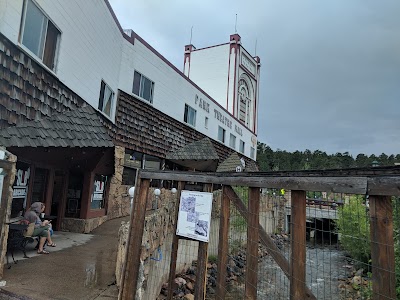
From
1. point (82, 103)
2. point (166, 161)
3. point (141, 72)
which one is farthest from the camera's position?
point (166, 161)

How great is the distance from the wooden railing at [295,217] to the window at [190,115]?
12.8m

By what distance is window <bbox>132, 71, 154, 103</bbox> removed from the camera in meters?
12.5

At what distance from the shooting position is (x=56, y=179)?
31.0 ft

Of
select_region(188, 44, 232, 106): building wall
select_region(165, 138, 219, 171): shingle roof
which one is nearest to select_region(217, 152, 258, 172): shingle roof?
select_region(165, 138, 219, 171): shingle roof

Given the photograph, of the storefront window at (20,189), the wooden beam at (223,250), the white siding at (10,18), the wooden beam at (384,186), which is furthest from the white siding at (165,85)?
the wooden beam at (384,186)

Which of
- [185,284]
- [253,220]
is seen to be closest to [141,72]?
[185,284]

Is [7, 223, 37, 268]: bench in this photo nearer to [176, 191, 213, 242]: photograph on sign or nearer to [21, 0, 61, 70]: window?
[21, 0, 61, 70]: window

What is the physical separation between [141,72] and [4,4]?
7407mm

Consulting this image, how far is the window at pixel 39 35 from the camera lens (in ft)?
19.9

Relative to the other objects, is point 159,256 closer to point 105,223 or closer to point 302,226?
point 302,226

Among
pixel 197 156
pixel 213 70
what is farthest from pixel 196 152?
pixel 213 70

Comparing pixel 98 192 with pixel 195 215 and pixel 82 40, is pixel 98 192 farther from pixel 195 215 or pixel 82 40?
pixel 195 215

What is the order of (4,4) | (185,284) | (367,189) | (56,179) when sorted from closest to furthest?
(367,189)
(4,4)
(185,284)
(56,179)

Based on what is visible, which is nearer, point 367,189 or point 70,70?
point 367,189
